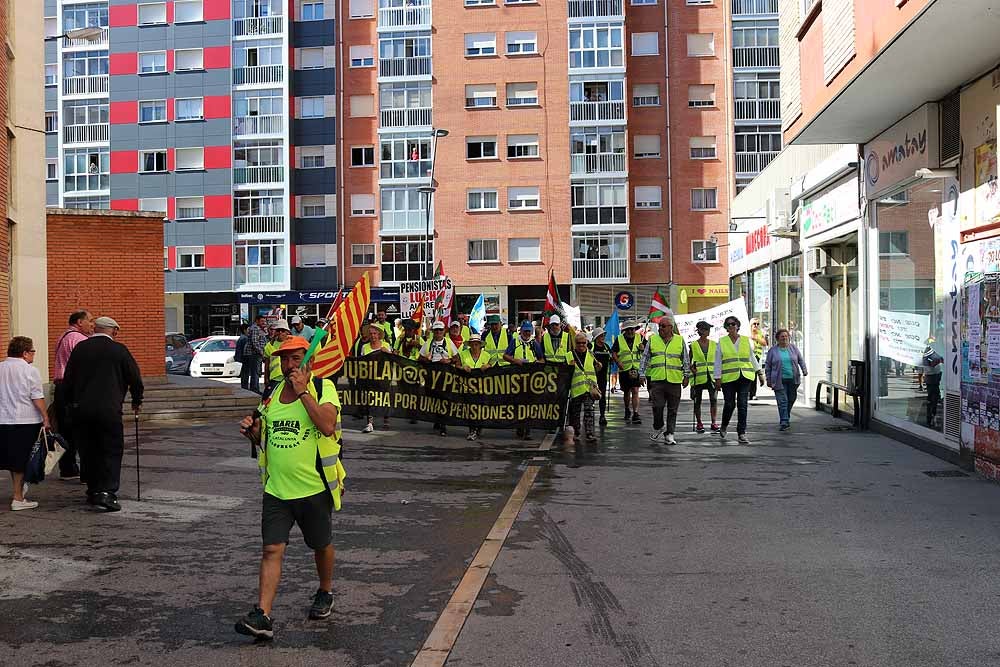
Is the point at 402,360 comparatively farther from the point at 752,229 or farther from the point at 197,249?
the point at 197,249

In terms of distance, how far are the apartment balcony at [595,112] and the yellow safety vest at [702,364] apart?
122ft

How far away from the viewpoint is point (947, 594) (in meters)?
6.40

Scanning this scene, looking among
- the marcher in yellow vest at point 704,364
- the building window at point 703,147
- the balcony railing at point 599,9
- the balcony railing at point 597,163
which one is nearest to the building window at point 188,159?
the balcony railing at point 597,163

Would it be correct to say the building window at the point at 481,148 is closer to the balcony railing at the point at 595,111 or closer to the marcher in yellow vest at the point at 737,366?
the balcony railing at the point at 595,111

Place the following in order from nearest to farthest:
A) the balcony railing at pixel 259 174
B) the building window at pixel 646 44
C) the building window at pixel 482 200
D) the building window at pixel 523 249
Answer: the building window at pixel 523 249 → the building window at pixel 482 200 → the building window at pixel 646 44 → the balcony railing at pixel 259 174

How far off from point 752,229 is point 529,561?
2196cm

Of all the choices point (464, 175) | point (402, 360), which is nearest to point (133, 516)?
point (402, 360)

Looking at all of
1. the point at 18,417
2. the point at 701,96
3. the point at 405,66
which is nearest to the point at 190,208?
the point at 405,66

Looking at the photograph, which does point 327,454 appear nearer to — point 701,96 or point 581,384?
point 581,384

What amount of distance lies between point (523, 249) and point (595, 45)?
10.6 metres

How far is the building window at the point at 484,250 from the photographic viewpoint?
5150 cm

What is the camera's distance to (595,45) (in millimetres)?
52281

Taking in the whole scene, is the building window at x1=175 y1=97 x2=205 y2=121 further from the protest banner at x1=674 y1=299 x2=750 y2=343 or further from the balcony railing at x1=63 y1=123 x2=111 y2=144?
the protest banner at x1=674 y1=299 x2=750 y2=343

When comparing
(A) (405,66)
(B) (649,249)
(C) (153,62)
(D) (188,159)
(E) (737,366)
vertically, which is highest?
(C) (153,62)
